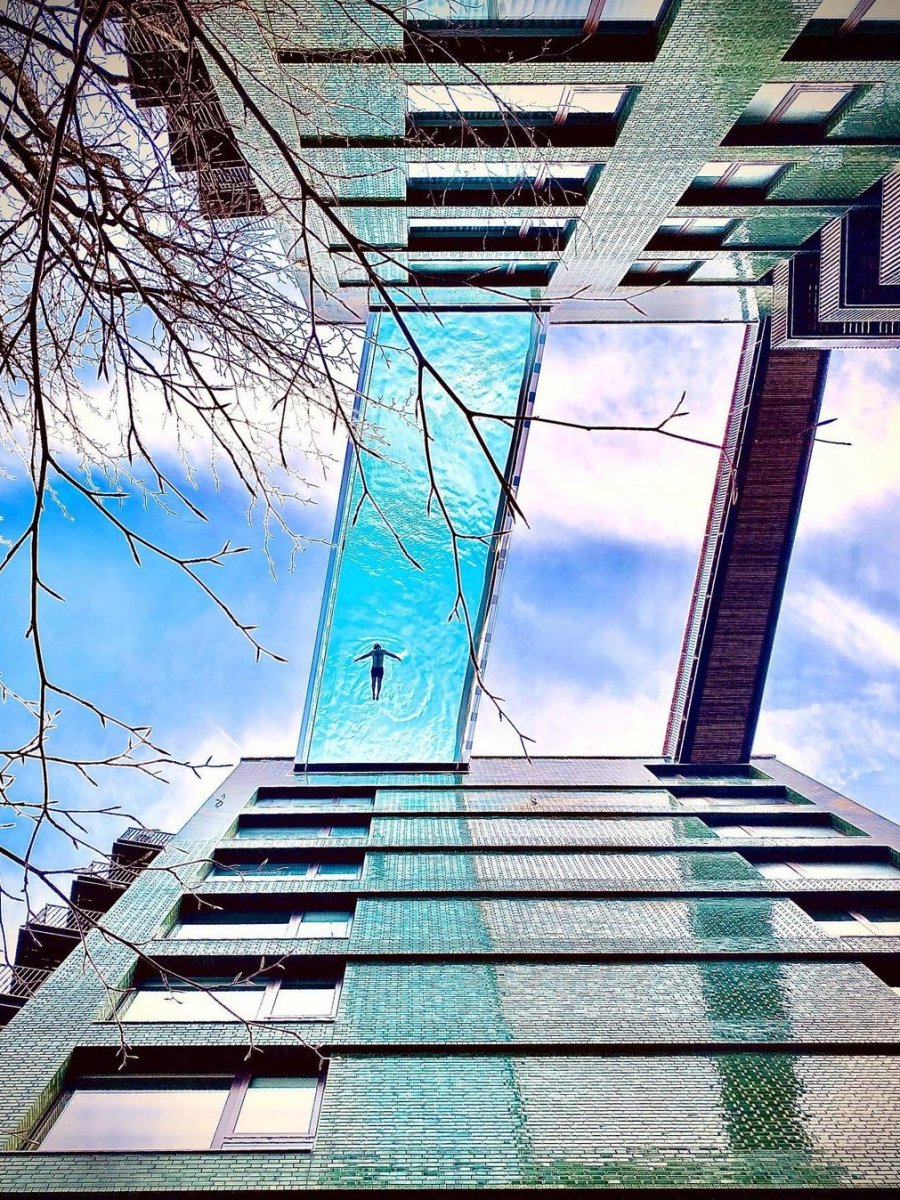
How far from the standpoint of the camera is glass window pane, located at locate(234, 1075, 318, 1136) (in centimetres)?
552

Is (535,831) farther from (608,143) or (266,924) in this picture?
(608,143)

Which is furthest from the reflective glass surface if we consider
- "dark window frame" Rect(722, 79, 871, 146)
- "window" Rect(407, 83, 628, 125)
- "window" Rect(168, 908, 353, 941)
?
"dark window frame" Rect(722, 79, 871, 146)

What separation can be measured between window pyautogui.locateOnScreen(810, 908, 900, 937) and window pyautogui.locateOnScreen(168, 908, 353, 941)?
5416mm

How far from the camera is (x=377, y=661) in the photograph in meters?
13.2

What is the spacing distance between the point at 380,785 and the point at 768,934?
256 inches

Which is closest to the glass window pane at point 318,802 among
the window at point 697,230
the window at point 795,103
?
the window at point 697,230

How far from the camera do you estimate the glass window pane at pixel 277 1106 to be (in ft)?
18.1

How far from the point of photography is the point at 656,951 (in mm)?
7664

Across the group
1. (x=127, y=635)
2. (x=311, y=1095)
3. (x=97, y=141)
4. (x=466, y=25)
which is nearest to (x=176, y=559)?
(x=97, y=141)

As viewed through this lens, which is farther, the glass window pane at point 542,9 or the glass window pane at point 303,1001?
the glass window pane at point 542,9

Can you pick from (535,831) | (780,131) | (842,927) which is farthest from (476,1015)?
(780,131)

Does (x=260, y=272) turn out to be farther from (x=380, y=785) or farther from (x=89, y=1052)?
(x=380, y=785)

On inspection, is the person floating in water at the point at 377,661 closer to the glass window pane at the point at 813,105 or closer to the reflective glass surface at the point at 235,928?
the reflective glass surface at the point at 235,928

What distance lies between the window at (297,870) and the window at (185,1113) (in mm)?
3341
